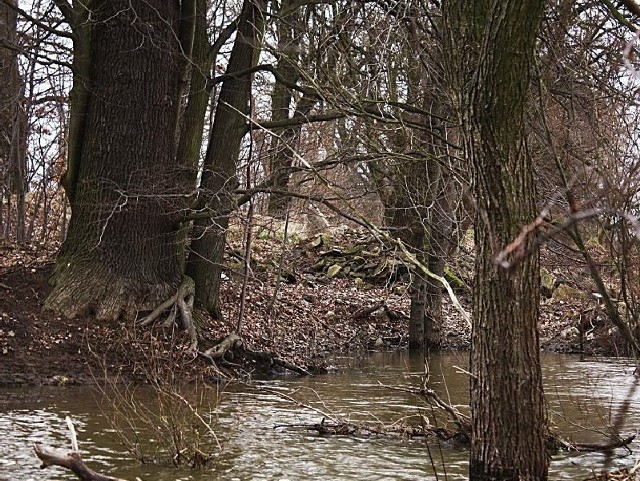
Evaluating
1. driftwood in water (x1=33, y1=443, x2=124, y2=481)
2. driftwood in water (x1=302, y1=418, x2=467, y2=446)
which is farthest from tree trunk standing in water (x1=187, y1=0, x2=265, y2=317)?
driftwood in water (x1=33, y1=443, x2=124, y2=481)

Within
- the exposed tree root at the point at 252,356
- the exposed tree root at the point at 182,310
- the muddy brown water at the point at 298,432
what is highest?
the exposed tree root at the point at 182,310

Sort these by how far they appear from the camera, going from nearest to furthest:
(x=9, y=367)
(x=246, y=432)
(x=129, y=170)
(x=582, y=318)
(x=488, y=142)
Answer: (x=488, y=142)
(x=246, y=432)
(x=9, y=367)
(x=129, y=170)
(x=582, y=318)

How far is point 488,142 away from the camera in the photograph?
5.50 metres

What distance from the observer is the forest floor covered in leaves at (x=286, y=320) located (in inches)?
450

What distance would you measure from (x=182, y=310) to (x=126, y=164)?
2.53 metres

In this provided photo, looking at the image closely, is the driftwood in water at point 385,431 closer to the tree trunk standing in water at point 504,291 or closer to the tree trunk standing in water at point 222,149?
the tree trunk standing in water at point 504,291

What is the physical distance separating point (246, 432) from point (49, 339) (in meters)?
4.67

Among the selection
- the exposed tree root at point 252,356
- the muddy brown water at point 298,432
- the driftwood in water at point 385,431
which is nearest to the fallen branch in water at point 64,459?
the muddy brown water at point 298,432

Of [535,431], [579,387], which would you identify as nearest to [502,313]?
[535,431]

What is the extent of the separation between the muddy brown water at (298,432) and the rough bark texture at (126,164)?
7.81ft

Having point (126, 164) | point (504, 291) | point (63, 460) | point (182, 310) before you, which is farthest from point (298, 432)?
point (126, 164)

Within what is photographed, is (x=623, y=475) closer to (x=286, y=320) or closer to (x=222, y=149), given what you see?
(x=222, y=149)

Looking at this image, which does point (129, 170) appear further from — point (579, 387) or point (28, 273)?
point (579, 387)

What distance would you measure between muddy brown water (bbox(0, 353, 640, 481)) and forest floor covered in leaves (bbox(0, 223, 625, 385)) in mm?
740
